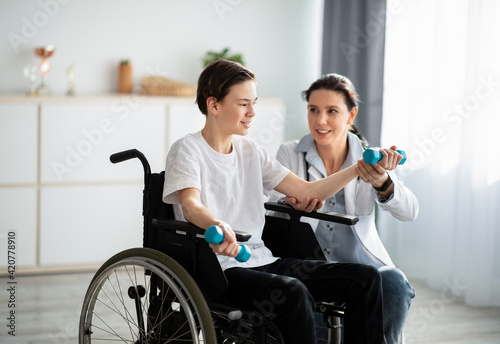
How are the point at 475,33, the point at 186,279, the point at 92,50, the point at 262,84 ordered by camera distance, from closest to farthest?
the point at 186,279 < the point at 475,33 < the point at 92,50 < the point at 262,84

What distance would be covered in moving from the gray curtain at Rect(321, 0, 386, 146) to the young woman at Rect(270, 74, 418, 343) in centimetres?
141

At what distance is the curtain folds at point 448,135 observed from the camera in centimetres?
333

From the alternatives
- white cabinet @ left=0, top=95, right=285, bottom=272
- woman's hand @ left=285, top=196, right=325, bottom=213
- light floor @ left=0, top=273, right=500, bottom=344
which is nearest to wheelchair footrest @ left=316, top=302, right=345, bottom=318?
woman's hand @ left=285, top=196, right=325, bottom=213

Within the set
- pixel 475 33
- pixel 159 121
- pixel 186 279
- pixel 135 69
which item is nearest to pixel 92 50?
pixel 135 69

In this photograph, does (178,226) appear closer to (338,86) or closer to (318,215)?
(318,215)

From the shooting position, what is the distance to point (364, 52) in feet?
13.5

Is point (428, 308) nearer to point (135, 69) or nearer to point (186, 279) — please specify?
point (186, 279)

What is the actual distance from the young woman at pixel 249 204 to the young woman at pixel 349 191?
143 mm

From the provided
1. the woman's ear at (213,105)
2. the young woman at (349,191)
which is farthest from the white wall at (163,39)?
the woman's ear at (213,105)

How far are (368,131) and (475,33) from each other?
92 cm

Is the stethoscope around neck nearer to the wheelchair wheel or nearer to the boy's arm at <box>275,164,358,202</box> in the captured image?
the boy's arm at <box>275,164,358,202</box>

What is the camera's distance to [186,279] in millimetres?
1921

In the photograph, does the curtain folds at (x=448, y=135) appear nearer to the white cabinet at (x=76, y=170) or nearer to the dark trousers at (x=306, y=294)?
the white cabinet at (x=76, y=170)

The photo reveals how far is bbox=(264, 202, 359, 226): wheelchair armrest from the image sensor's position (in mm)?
2197
